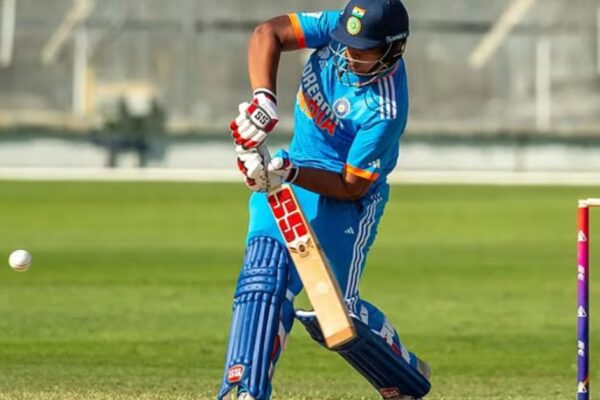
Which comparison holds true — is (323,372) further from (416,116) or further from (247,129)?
(416,116)

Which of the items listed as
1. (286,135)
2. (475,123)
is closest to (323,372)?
(286,135)

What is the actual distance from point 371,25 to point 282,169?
2.16ft

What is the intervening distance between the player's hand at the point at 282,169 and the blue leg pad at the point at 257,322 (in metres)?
0.35

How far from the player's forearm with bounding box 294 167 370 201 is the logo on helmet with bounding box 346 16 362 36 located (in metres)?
0.53

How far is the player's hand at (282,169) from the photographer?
5.12 m

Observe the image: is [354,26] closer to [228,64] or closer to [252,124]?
[252,124]

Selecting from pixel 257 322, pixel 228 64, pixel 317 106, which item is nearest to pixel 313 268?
pixel 257 322

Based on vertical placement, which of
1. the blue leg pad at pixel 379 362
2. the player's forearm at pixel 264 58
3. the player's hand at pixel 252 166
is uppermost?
the player's forearm at pixel 264 58

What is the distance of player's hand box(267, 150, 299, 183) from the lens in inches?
201

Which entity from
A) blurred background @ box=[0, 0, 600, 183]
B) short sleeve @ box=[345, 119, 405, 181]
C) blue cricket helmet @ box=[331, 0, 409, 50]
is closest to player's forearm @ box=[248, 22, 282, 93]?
blue cricket helmet @ box=[331, 0, 409, 50]

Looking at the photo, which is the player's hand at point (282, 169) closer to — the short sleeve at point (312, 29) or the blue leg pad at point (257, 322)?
the blue leg pad at point (257, 322)

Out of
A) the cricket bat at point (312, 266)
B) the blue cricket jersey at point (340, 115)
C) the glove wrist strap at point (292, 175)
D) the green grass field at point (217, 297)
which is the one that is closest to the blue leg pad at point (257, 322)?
the cricket bat at point (312, 266)

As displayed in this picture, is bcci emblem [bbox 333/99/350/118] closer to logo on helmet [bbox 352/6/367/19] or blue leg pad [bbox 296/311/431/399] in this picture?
logo on helmet [bbox 352/6/367/19]

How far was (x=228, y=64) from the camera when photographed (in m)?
39.4
